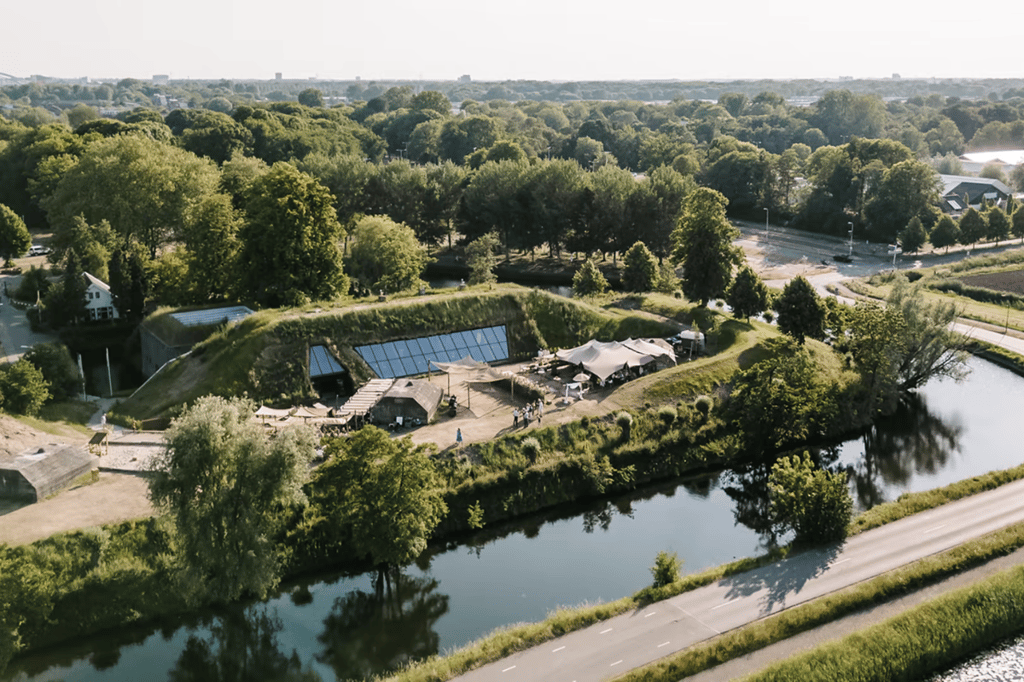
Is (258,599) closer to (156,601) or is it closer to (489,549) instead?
(156,601)

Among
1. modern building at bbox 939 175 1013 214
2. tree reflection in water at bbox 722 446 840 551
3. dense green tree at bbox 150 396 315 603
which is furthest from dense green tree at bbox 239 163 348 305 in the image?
modern building at bbox 939 175 1013 214

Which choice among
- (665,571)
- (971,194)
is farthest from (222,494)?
(971,194)

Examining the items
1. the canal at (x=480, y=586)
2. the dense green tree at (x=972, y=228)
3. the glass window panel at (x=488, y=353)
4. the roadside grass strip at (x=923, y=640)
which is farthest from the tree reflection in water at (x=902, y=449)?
the dense green tree at (x=972, y=228)

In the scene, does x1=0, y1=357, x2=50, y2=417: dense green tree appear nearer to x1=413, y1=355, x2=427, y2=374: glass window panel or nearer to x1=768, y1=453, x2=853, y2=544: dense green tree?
x1=413, y1=355, x2=427, y2=374: glass window panel

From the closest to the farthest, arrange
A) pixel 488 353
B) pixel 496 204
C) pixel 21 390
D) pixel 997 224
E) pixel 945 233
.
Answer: pixel 21 390
pixel 488 353
pixel 496 204
pixel 945 233
pixel 997 224

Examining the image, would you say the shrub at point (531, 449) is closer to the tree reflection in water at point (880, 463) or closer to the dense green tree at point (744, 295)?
the tree reflection in water at point (880, 463)

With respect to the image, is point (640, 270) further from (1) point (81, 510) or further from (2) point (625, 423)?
(1) point (81, 510)
